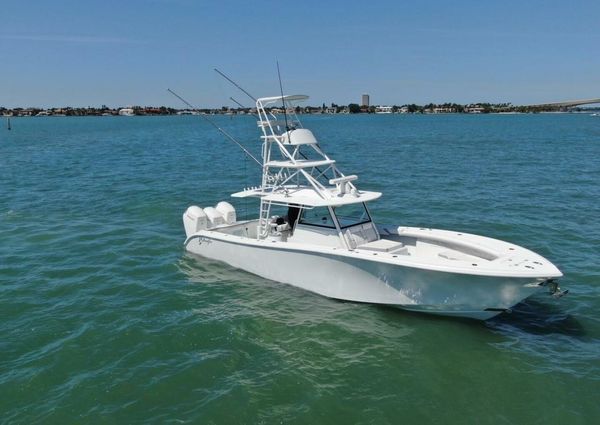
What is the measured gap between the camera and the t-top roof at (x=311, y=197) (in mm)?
12039

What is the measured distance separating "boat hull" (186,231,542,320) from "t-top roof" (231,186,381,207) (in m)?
1.23

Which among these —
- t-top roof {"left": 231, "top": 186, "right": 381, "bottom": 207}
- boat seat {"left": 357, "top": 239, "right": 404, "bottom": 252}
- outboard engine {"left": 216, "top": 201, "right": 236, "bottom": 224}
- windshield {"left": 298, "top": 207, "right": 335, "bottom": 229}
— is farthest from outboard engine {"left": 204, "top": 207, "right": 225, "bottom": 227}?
boat seat {"left": 357, "top": 239, "right": 404, "bottom": 252}

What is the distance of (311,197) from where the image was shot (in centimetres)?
1264

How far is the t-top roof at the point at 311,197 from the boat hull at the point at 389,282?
1.23 m

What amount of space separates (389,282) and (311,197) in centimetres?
317

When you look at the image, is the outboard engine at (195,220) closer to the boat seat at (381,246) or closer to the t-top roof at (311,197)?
the t-top roof at (311,197)

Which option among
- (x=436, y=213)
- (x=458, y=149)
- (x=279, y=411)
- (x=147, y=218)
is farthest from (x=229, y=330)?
(x=458, y=149)

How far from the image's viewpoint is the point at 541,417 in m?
7.63

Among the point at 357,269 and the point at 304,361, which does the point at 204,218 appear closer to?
the point at 357,269

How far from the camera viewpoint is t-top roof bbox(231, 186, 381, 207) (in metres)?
12.0

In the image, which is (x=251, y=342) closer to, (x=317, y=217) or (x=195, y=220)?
(x=317, y=217)

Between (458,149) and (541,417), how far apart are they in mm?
42086

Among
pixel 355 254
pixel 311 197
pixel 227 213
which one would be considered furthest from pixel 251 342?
pixel 227 213

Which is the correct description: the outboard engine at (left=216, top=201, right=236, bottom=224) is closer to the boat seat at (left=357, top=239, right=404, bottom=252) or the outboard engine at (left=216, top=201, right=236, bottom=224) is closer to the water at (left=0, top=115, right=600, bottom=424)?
the water at (left=0, top=115, right=600, bottom=424)
